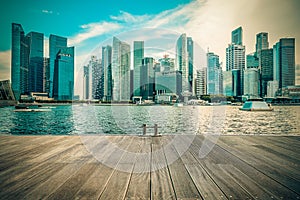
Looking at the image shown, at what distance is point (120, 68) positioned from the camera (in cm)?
416

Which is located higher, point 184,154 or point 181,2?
point 181,2

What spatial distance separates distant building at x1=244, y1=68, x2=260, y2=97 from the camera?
49069 mm

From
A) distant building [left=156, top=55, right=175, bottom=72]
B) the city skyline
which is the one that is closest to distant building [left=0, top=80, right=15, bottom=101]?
the city skyline

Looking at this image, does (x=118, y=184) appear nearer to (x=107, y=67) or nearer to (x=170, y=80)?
(x=107, y=67)

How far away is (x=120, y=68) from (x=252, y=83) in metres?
55.1

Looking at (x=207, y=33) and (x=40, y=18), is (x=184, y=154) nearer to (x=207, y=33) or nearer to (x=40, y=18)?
(x=207, y=33)

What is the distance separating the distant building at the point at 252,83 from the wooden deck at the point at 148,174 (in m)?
50.8

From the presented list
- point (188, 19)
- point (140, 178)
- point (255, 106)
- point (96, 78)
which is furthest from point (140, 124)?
point (255, 106)

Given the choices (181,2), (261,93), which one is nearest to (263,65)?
(261,93)

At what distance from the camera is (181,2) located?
7.83 m

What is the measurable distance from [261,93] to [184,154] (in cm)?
5863

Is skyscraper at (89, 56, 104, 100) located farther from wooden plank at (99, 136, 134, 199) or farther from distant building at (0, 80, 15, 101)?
distant building at (0, 80, 15, 101)

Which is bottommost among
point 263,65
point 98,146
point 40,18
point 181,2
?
point 98,146

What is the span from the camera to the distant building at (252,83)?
1932 inches
